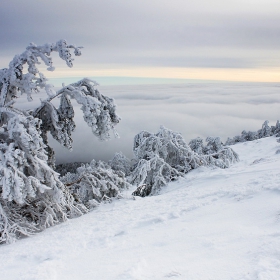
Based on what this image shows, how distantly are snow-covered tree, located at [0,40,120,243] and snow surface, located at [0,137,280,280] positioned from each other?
62 cm

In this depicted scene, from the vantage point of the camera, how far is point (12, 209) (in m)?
6.96

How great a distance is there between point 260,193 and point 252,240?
2627 mm

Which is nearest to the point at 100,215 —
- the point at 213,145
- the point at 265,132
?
the point at 213,145

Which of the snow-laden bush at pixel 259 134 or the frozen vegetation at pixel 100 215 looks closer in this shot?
the frozen vegetation at pixel 100 215

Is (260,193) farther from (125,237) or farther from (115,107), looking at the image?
(115,107)

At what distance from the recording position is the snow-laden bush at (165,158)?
1314 centimetres

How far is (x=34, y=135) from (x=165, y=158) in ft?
30.6

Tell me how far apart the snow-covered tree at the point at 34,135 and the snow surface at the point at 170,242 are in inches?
24.6

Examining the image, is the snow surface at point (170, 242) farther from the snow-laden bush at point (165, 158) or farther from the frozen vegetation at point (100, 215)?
the snow-laden bush at point (165, 158)

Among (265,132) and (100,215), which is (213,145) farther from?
(265,132)

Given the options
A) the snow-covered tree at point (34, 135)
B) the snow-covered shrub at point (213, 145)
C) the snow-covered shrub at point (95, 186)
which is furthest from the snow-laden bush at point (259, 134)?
the snow-covered tree at point (34, 135)

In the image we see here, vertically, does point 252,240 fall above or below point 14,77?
below

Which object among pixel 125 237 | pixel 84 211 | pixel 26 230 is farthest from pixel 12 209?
pixel 125 237

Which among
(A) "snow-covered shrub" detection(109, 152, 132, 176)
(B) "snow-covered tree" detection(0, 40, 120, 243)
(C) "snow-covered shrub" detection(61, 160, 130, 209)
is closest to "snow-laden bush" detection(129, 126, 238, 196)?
(A) "snow-covered shrub" detection(109, 152, 132, 176)
